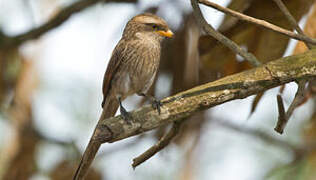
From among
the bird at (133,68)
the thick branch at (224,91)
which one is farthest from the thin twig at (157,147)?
the bird at (133,68)

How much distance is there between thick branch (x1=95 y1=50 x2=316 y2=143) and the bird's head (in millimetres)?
1737

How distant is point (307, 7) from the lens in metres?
3.25

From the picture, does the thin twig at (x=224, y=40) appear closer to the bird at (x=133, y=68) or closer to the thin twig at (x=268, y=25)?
the thin twig at (x=268, y=25)

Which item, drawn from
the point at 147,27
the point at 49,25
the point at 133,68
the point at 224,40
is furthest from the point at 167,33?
the point at 224,40

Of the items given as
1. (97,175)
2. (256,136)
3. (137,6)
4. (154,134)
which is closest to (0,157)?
(97,175)

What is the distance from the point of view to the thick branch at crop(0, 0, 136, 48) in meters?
4.96

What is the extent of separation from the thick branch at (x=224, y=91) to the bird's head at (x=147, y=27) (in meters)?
1.74

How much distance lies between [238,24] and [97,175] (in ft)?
7.33

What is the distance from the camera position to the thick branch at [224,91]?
8.76 ft

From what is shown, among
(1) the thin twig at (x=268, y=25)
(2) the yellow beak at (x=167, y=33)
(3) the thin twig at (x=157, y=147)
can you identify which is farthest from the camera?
(2) the yellow beak at (x=167, y=33)

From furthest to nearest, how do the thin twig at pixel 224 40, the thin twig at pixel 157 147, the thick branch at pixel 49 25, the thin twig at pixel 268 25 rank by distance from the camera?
the thick branch at pixel 49 25
the thin twig at pixel 157 147
the thin twig at pixel 224 40
the thin twig at pixel 268 25

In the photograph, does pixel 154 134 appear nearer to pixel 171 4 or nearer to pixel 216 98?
pixel 171 4

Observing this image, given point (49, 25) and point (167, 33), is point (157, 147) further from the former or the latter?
point (49, 25)

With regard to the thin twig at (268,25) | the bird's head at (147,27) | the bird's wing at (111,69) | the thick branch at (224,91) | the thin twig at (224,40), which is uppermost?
the thin twig at (268,25)
